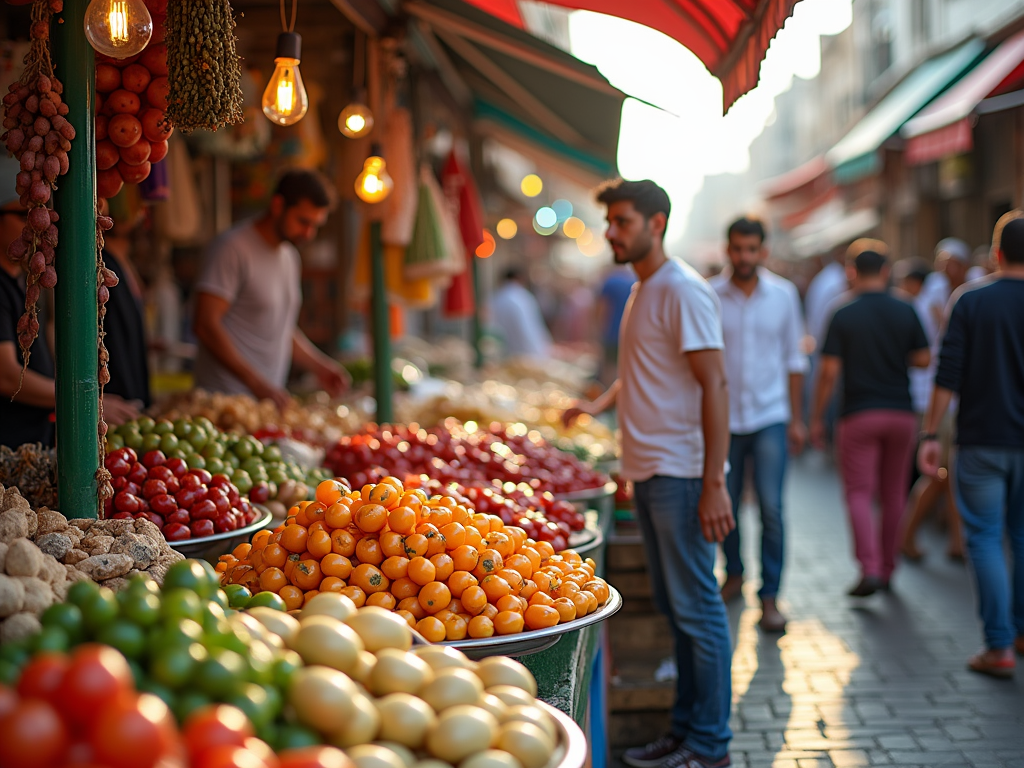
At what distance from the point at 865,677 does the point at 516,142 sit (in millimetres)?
7796

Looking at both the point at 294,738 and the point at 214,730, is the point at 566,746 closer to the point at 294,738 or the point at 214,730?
the point at 294,738

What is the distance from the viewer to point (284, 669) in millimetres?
1674

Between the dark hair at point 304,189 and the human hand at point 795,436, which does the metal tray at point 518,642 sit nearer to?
the dark hair at point 304,189

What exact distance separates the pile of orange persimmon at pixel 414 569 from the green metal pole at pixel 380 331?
10.8 ft

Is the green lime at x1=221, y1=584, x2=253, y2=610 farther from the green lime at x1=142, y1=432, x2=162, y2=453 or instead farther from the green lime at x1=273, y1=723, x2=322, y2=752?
the green lime at x1=142, y1=432, x2=162, y2=453

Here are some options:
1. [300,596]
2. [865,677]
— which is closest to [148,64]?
[300,596]

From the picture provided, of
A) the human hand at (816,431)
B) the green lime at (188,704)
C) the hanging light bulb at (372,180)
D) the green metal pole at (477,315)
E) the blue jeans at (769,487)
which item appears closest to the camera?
the green lime at (188,704)

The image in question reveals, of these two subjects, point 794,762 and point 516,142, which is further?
point 516,142

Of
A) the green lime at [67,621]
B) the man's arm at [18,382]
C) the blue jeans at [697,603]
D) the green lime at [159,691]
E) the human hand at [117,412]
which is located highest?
the man's arm at [18,382]

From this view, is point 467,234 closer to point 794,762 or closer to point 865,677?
point 865,677

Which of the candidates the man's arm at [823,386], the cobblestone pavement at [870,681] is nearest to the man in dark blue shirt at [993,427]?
the cobblestone pavement at [870,681]

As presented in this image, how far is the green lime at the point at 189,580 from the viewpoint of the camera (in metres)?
1.83

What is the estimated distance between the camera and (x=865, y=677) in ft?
16.3

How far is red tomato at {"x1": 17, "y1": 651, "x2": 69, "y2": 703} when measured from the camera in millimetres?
1396
